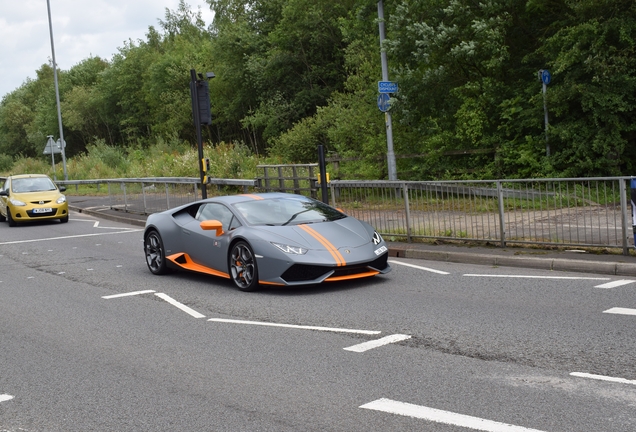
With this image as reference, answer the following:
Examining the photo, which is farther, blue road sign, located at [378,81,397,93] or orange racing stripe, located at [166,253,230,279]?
blue road sign, located at [378,81,397,93]

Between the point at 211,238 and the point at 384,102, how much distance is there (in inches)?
515

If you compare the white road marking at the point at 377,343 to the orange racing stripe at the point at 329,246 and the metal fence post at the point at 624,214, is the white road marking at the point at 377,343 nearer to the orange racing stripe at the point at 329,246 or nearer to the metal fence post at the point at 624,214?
the orange racing stripe at the point at 329,246

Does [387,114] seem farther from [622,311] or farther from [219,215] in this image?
[622,311]

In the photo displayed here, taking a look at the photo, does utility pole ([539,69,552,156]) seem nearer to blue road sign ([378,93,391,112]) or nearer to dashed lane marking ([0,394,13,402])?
blue road sign ([378,93,391,112])

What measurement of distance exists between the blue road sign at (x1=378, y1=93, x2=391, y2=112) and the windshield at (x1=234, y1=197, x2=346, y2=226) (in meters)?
11.9

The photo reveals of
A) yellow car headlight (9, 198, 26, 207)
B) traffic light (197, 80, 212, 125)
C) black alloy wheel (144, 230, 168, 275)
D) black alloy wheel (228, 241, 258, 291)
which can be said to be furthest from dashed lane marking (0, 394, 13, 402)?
yellow car headlight (9, 198, 26, 207)

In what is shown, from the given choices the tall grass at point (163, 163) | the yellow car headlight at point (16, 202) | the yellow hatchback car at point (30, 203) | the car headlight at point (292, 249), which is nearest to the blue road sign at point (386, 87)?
the tall grass at point (163, 163)

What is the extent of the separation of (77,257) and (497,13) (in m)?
13.6

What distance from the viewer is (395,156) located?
80.3ft

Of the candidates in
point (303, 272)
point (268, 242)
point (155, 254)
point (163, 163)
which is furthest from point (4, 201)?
point (303, 272)

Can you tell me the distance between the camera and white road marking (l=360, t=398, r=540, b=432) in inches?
179

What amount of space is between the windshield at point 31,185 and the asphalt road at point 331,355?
46.3 feet

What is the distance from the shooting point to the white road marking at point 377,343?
6.76 m

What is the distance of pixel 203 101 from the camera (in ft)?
59.8
